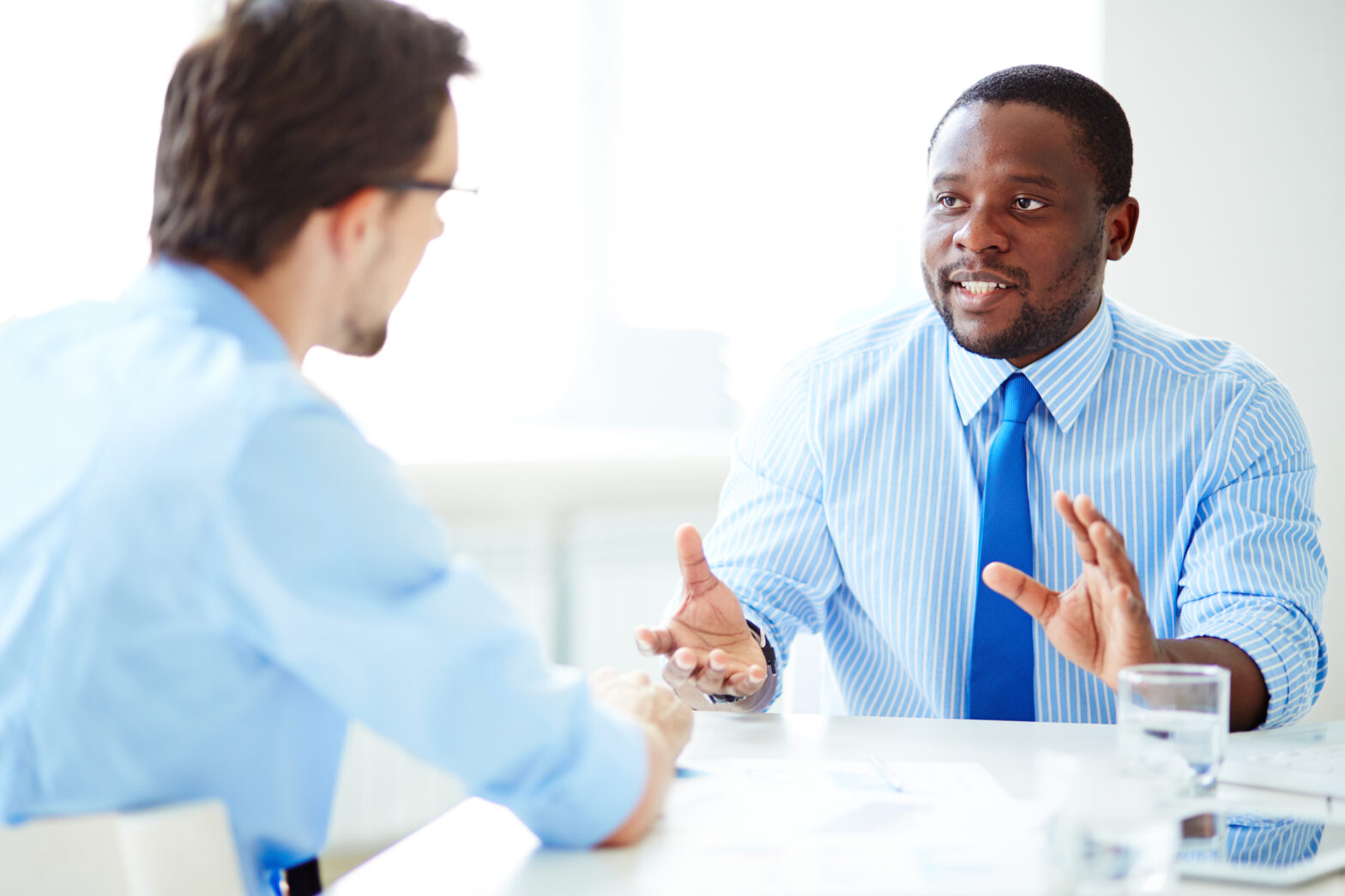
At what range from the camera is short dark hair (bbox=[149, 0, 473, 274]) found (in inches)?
36.0

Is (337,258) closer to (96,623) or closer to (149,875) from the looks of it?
(96,623)

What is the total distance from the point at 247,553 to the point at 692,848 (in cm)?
39

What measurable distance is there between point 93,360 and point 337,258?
0.22m

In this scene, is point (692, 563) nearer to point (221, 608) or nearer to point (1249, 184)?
point (221, 608)

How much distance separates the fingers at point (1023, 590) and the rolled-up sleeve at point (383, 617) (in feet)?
2.02

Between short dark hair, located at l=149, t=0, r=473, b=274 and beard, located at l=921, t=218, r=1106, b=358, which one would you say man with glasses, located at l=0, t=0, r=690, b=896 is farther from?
beard, located at l=921, t=218, r=1106, b=358

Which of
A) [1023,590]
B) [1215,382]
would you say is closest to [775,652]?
[1023,590]

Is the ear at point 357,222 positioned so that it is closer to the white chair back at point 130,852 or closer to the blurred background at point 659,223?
the white chair back at point 130,852

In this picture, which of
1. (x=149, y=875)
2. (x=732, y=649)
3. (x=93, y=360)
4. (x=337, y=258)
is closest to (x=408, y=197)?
(x=337, y=258)

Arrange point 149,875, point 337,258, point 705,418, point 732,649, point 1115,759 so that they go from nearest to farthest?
point 149,875 < point 337,258 < point 1115,759 < point 732,649 < point 705,418

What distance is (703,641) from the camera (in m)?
1.48

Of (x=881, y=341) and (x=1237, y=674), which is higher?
(x=881, y=341)

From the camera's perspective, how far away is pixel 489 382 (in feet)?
9.98

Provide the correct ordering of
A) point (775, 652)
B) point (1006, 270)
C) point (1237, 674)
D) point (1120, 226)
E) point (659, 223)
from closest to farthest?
1. point (1237, 674)
2. point (775, 652)
3. point (1006, 270)
4. point (1120, 226)
5. point (659, 223)
